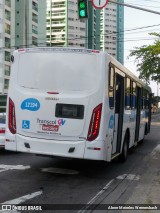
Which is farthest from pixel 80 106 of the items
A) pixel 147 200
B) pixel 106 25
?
pixel 106 25

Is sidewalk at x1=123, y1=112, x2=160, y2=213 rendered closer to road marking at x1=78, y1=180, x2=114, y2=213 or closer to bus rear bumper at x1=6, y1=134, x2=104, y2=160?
road marking at x1=78, y1=180, x2=114, y2=213

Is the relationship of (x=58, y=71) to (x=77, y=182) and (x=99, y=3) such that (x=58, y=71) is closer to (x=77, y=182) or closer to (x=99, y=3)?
(x=77, y=182)

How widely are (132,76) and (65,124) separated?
14.9 feet

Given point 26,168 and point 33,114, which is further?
point 26,168

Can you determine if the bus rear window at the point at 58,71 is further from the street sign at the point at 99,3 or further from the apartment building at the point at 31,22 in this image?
the apartment building at the point at 31,22

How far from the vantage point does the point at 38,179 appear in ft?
32.7

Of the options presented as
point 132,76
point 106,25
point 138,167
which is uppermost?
point 106,25

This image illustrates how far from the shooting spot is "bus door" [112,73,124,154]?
36.9 ft

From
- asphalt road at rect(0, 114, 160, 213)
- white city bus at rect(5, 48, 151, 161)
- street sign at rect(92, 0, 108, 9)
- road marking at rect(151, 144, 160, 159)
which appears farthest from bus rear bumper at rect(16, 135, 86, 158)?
street sign at rect(92, 0, 108, 9)

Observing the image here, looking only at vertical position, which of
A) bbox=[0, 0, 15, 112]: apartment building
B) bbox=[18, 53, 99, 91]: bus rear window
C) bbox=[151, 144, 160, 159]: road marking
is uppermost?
bbox=[0, 0, 15, 112]: apartment building

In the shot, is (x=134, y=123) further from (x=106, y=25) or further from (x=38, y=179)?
(x=106, y=25)

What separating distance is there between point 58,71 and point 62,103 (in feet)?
2.61

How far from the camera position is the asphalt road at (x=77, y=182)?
802 cm

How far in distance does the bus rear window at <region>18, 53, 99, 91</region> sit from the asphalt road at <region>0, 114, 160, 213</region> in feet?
7.35
